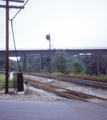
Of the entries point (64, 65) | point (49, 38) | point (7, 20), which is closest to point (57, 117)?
point (7, 20)

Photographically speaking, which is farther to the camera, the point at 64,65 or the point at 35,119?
the point at 64,65

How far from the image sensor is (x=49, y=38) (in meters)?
21.0

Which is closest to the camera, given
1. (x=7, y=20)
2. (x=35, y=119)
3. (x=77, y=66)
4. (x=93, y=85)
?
(x=35, y=119)

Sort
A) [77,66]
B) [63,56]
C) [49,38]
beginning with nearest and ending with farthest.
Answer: [49,38]
[77,66]
[63,56]

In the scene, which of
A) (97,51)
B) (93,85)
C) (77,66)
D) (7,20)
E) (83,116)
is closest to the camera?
(83,116)

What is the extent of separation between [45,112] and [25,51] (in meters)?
38.2

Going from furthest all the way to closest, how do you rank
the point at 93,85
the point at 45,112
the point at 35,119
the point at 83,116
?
the point at 93,85 → the point at 45,112 → the point at 83,116 → the point at 35,119

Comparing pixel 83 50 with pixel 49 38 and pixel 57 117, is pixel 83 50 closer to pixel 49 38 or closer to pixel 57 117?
pixel 49 38

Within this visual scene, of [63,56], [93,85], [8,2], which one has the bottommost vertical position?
[93,85]

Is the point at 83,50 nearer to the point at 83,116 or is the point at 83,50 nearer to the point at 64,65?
the point at 64,65

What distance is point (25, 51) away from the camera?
43.0 metres

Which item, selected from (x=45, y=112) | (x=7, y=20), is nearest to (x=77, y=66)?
(x=7, y=20)

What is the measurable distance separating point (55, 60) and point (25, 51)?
1370cm

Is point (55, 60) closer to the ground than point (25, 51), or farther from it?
closer to the ground
